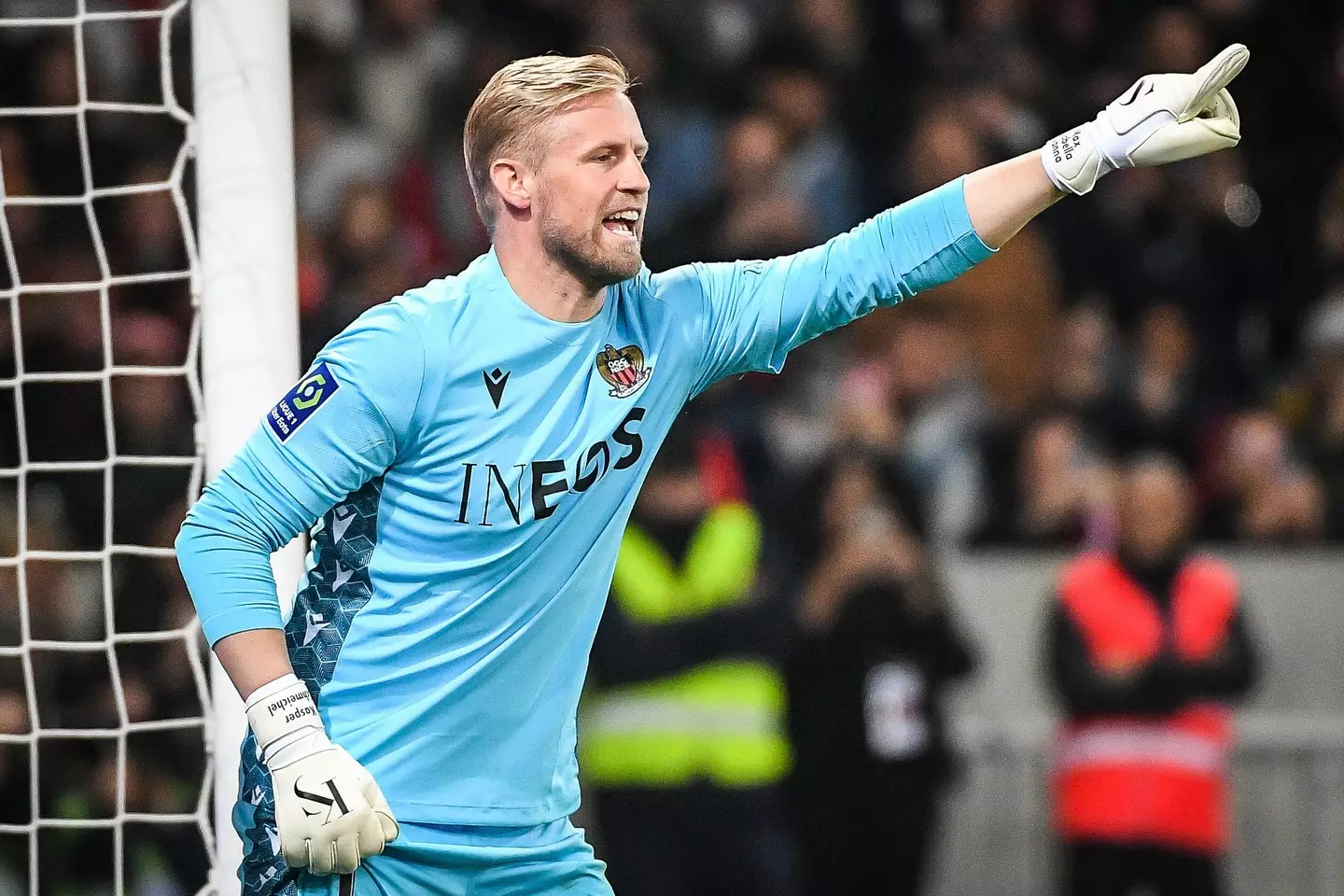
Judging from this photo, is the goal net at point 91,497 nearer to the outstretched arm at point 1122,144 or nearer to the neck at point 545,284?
the neck at point 545,284

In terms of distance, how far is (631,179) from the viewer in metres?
3.11

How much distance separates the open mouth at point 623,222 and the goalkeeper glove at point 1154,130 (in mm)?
717

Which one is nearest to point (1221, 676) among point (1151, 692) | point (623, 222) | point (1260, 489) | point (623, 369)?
point (1151, 692)

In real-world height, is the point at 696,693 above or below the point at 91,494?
below

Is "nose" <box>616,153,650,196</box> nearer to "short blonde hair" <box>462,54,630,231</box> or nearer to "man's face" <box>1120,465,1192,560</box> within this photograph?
"short blonde hair" <box>462,54,630,231</box>

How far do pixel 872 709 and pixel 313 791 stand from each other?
4.04 metres

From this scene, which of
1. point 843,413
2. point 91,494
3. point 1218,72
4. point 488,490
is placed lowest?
point 91,494

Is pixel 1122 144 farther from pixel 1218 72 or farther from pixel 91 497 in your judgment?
pixel 91 497

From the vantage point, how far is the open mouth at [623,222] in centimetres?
310

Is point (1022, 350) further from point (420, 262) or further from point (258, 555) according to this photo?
point (258, 555)

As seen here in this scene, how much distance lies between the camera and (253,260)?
11.9 feet

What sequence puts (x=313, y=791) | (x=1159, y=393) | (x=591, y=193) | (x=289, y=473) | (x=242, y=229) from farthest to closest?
(x=1159, y=393), (x=242, y=229), (x=591, y=193), (x=289, y=473), (x=313, y=791)

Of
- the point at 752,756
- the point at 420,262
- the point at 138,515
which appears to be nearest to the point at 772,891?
the point at 752,756

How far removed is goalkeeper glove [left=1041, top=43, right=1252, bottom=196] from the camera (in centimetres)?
301
